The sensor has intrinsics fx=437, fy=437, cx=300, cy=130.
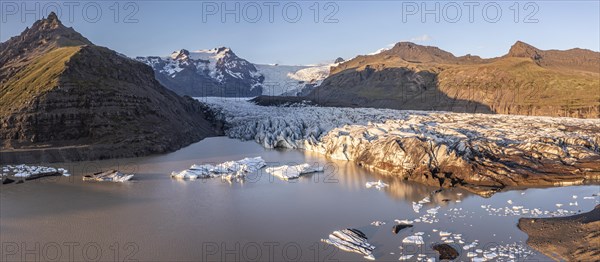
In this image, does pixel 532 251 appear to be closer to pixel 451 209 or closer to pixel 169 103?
pixel 451 209

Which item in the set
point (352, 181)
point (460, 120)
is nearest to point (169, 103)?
point (352, 181)

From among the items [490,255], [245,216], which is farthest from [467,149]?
[245,216]

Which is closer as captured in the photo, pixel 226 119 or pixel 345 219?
pixel 345 219

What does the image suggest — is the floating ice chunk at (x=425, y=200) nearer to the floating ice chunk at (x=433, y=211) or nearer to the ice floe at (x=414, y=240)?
the floating ice chunk at (x=433, y=211)

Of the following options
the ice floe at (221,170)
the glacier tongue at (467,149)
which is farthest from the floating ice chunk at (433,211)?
the ice floe at (221,170)

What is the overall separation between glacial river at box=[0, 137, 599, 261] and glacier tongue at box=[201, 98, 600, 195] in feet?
3.24

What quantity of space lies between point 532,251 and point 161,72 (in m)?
76.7

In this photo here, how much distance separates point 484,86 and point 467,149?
96.7 feet

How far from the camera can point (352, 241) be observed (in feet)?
28.6

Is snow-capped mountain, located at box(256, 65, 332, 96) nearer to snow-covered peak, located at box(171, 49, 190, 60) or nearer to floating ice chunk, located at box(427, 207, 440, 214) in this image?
snow-covered peak, located at box(171, 49, 190, 60)

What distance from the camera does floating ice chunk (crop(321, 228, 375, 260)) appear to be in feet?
27.3

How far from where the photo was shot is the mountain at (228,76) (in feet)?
242

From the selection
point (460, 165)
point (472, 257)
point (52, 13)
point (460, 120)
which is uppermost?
point (52, 13)

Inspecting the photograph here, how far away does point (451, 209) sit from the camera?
11203 millimetres
